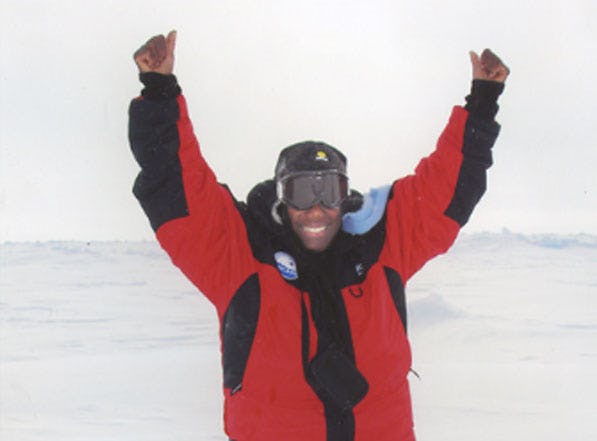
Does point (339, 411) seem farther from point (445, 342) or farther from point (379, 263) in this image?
point (445, 342)

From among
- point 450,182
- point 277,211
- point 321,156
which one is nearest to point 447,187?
point 450,182

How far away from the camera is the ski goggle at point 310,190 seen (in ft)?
7.25

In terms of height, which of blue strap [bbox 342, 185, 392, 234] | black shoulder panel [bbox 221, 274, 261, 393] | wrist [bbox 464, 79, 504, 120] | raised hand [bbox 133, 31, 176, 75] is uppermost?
raised hand [bbox 133, 31, 176, 75]

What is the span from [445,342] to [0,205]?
4.77m

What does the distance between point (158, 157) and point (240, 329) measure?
0.53m

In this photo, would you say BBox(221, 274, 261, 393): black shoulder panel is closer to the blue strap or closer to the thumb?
the blue strap

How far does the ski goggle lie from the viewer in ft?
7.25

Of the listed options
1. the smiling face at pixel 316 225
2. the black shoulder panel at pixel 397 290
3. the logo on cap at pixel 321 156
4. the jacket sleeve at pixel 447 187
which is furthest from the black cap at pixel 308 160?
the black shoulder panel at pixel 397 290

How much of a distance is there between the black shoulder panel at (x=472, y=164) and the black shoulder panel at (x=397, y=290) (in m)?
0.25

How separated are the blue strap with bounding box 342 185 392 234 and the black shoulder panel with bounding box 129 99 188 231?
0.49m

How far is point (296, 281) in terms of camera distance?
2119mm

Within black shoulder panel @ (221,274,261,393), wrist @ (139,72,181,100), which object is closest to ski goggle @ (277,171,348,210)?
black shoulder panel @ (221,274,261,393)

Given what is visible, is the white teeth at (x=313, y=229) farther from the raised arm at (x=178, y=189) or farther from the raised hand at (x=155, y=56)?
the raised hand at (x=155, y=56)

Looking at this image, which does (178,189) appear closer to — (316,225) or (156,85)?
(156,85)
